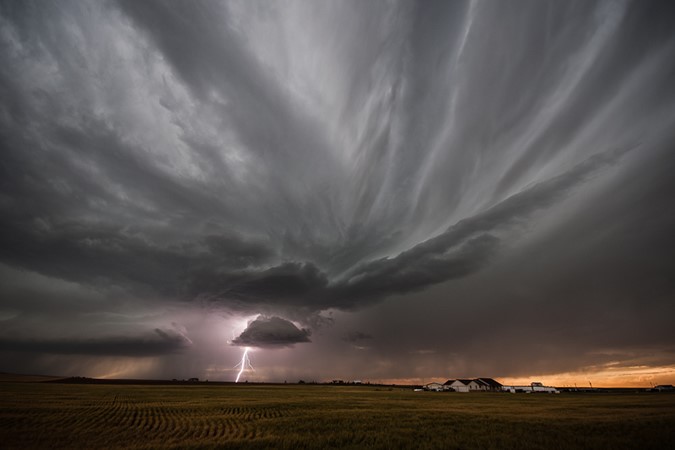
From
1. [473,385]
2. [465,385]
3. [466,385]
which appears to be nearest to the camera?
[465,385]

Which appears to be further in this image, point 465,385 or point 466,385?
point 466,385

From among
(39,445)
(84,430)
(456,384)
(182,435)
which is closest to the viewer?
(39,445)

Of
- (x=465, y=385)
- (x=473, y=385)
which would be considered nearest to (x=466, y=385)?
(x=465, y=385)

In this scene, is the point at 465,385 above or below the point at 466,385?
below

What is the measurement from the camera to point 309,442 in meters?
Answer: 24.3

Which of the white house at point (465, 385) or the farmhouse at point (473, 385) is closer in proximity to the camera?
the white house at point (465, 385)

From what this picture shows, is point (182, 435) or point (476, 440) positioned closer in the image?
point (476, 440)

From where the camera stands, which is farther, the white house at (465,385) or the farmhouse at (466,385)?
the farmhouse at (466,385)

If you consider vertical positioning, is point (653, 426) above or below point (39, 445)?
above

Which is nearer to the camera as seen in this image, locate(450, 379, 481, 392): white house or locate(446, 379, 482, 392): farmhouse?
locate(450, 379, 481, 392): white house

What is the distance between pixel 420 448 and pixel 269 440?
1125 centimetres

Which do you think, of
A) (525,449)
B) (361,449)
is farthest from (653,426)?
(361,449)

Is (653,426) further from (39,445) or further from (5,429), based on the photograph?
(5,429)

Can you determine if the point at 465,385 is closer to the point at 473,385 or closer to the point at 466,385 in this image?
the point at 466,385
